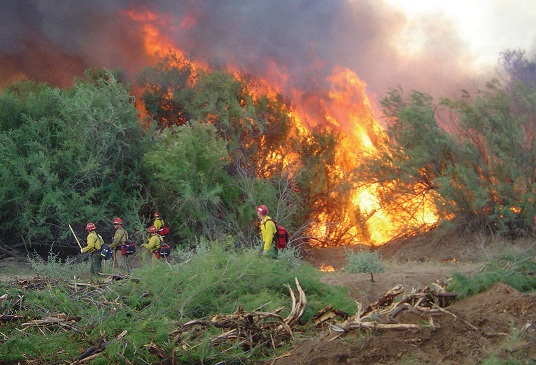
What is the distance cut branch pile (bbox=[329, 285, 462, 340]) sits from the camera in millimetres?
7156

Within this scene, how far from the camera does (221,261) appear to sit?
30.6ft

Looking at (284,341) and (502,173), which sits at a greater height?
(502,173)

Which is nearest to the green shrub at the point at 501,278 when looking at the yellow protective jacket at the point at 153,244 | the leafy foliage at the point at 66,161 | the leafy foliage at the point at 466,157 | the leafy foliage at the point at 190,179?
the yellow protective jacket at the point at 153,244

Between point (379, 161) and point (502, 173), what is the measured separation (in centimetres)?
419

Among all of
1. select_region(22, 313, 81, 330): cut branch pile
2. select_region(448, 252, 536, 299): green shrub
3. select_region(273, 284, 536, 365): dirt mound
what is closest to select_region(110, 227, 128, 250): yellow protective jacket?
select_region(22, 313, 81, 330): cut branch pile

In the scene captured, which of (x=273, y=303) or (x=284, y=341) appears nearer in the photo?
(x=284, y=341)

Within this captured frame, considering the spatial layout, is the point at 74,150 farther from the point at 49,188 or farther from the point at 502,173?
the point at 502,173

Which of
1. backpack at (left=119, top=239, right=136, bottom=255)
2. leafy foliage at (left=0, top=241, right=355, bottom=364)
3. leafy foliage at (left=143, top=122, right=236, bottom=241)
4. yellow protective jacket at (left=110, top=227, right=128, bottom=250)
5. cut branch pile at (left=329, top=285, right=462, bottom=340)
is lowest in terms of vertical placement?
cut branch pile at (left=329, top=285, right=462, bottom=340)

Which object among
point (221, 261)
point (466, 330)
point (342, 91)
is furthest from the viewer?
point (342, 91)

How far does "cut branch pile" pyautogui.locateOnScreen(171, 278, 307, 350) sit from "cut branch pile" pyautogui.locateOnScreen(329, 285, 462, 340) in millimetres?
682

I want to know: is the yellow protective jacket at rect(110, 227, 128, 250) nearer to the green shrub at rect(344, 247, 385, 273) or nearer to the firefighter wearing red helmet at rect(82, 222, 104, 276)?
the firefighter wearing red helmet at rect(82, 222, 104, 276)

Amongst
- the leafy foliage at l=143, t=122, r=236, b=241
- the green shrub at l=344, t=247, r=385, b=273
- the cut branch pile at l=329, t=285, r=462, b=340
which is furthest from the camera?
the leafy foliage at l=143, t=122, r=236, b=241

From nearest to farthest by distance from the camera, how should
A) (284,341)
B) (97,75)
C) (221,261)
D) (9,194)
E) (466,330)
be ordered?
(466,330) < (284,341) < (221,261) < (9,194) < (97,75)

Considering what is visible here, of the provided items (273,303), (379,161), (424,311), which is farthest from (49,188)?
(424,311)
